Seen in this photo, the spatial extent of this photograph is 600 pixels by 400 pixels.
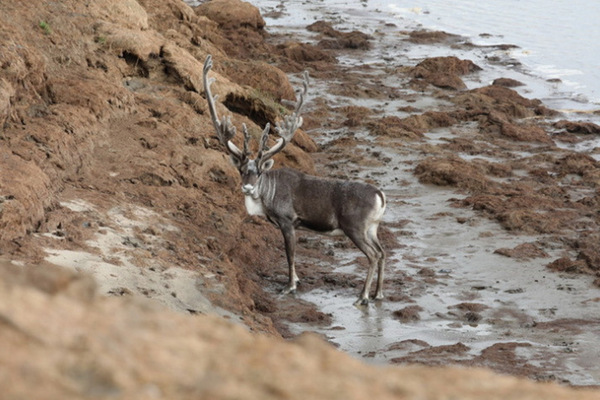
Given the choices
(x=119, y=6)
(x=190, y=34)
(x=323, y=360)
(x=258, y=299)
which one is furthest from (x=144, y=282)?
(x=190, y=34)

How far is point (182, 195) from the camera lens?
11.7 metres

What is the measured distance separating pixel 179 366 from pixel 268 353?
1.36 ft

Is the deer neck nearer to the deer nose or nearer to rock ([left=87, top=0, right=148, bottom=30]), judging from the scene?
the deer nose

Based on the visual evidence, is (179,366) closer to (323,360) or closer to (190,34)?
(323,360)

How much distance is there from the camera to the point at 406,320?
10.7m

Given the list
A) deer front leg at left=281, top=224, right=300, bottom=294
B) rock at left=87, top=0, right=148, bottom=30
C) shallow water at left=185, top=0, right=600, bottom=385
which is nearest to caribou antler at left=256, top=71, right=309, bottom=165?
deer front leg at left=281, top=224, right=300, bottom=294

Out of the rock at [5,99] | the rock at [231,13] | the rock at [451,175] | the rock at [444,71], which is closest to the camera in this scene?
the rock at [5,99]

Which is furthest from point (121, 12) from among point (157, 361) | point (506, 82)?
point (506, 82)

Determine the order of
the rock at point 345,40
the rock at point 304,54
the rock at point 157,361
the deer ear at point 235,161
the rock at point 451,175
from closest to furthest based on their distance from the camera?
the rock at point 157,361
the deer ear at point 235,161
the rock at point 451,175
the rock at point 304,54
the rock at point 345,40

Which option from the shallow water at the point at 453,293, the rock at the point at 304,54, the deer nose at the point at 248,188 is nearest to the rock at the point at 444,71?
the rock at the point at 304,54

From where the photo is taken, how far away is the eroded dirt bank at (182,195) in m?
3.43

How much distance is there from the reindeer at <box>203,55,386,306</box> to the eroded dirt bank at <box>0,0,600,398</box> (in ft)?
1.70

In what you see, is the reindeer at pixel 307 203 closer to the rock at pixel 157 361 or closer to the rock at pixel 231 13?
the rock at pixel 157 361

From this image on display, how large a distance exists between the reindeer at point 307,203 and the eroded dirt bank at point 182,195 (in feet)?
1.70
